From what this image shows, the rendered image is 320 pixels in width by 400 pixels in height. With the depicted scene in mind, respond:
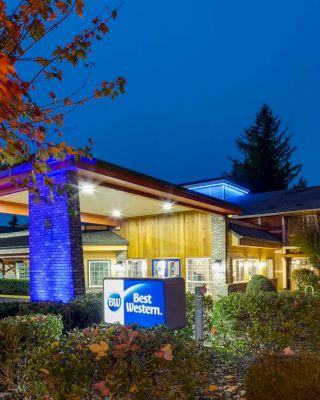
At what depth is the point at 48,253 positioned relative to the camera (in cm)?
1202

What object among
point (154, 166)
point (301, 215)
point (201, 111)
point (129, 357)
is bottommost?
point (129, 357)

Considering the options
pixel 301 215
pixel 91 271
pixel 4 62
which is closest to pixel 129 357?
pixel 4 62

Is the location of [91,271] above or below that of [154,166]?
below

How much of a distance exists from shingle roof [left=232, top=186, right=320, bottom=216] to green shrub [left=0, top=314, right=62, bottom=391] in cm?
1866

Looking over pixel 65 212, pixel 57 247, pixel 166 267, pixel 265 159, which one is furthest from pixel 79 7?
pixel 265 159

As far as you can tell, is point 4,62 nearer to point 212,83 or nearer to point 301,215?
point 301,215

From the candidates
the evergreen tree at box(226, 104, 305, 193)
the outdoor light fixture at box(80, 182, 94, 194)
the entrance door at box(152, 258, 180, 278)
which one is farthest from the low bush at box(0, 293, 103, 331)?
the evergreen tree at box(226, 104, 305, 193)

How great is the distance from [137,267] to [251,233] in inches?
217

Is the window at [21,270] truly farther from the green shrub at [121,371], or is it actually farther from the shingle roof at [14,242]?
the green shrub at [121,371]

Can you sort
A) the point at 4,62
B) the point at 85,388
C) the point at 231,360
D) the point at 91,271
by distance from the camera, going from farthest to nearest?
the point at 91,271, the point at 231,360, the point at 85,388, the point at 4,62

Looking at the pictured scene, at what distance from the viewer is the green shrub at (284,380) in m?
4.08

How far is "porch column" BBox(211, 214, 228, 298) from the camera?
18.9 meters

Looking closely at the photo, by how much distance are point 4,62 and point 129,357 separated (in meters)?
2.48

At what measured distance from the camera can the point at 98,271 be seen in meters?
22.0
